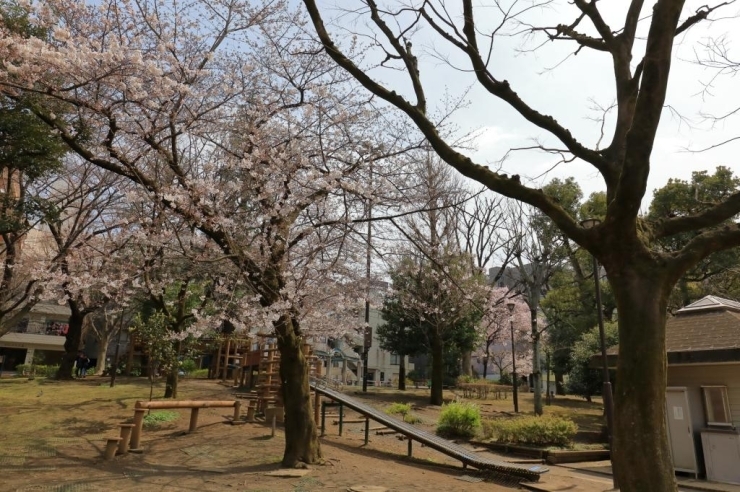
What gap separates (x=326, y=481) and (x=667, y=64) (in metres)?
7.48

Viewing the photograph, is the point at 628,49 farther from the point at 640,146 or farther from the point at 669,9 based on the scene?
the point at 640,146

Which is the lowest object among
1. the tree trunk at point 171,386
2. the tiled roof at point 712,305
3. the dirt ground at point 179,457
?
the dirt ground at point 179,457

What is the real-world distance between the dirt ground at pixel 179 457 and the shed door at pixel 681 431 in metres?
4.71

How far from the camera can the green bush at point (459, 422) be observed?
14.8 metres

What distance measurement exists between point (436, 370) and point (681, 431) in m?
11.1

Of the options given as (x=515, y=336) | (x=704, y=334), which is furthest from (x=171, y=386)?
(x=515, y=336)

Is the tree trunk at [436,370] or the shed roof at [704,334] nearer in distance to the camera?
the shed roof at [704,334]

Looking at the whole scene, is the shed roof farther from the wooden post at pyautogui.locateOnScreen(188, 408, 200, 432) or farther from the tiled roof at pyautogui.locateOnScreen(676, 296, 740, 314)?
the wooden post at pyautogui.locateOnScreen(188, 408, 200, 432)

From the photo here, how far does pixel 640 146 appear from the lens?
494cm

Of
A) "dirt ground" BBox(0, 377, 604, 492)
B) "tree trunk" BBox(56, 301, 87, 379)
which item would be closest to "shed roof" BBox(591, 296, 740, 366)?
"dirt ground" BBox(0, 377, 604, 492)

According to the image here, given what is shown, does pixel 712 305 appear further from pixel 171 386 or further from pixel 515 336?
pixel 515 336

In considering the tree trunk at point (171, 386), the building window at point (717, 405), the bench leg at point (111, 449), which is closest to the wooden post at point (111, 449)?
the bench leg at point (111, 449)

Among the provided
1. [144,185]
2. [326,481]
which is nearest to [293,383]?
[326,481]

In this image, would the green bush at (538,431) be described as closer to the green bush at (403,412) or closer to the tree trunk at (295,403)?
the green bush at (403,412)
